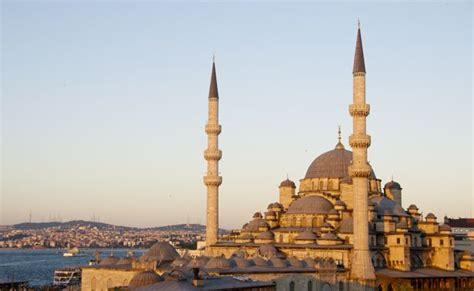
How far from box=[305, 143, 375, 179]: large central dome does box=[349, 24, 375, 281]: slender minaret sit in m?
8.77

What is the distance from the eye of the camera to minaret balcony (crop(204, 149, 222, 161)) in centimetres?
5184

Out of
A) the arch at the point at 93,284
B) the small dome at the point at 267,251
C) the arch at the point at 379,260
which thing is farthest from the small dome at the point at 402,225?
the arch at the point at 93,284

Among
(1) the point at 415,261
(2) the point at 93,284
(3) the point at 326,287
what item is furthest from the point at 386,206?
(2) the point at 93,284

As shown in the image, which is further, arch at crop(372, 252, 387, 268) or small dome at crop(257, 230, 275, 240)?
small dome at crop(257, 230, 275, 240)

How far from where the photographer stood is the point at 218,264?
38.9 metres

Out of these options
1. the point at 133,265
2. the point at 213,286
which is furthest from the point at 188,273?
the point at 133,265

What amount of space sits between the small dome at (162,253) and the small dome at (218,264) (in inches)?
161

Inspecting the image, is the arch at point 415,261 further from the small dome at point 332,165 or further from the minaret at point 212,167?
the minaret at point 212,167

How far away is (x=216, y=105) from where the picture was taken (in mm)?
52562

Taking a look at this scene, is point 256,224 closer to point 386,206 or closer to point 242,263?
point 386,206

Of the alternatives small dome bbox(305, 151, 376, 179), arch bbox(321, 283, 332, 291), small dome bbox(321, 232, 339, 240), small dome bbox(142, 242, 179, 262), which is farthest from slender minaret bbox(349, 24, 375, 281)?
small dome bbox(142, 242, 179, 262)

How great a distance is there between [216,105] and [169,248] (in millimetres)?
13287

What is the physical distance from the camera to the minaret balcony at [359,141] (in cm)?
4375

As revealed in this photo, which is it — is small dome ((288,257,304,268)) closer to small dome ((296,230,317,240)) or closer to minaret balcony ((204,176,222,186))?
small dome ((296,230,317,240))
